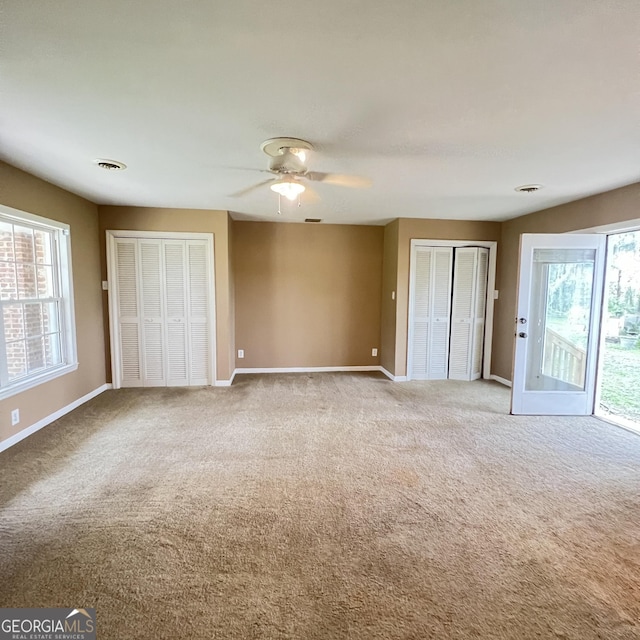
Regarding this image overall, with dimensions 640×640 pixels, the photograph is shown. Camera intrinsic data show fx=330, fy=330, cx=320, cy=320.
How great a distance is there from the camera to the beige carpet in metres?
1.43

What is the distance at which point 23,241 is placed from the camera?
3170 millimetres

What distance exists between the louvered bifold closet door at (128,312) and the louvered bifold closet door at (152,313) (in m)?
0.08

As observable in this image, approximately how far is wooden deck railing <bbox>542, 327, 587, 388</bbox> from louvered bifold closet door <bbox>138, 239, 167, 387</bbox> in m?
4.95

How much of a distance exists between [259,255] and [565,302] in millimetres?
4196

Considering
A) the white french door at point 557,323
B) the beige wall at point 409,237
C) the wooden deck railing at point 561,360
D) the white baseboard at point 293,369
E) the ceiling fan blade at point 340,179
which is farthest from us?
the white baseboard at point 293,369

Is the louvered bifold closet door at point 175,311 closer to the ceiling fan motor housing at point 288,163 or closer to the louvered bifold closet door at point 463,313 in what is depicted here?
the ceiling fan motor housing at point 288,163

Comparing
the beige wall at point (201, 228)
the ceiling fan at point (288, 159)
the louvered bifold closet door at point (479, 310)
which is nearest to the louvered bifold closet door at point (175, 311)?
the beige wall at point (201, 228)

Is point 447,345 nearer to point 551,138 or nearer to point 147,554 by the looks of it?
point 551,138

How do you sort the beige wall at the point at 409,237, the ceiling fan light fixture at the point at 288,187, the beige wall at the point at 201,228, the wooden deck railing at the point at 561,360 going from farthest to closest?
the beige wall at the point at 409,237
the beige wall at the point at 201,228
the wooden deck railing at the point at 561,360
the ceiling fan light fixture at the point at 288,187

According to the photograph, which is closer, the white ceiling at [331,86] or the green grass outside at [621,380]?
the white ceiling at [331,86]

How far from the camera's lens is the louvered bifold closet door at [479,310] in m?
5.15

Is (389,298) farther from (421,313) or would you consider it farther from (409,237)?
(409,237)

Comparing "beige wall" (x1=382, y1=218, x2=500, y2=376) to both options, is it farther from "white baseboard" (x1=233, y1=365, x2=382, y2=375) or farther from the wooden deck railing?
the wooden deck railing

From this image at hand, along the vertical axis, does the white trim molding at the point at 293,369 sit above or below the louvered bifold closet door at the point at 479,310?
below
